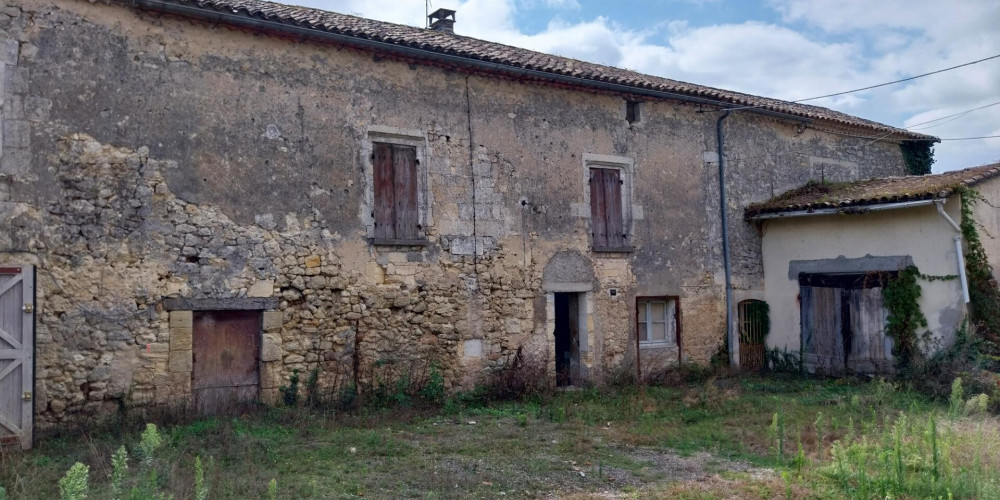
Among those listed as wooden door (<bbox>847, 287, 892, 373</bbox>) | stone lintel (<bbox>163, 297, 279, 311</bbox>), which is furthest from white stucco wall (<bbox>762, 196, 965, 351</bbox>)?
stone lintel (<bbox>163, 297, 279, 311</bbox>)

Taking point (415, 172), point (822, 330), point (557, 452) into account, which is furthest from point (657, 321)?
point (557, 452)

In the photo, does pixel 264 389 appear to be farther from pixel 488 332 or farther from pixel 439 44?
pixel 439 44

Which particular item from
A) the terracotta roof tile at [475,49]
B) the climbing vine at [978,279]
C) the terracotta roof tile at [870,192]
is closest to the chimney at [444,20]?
the terracotta roof tile at [475,49]

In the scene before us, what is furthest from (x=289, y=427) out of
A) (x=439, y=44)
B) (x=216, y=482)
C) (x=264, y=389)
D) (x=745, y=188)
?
(x=745, y=188)

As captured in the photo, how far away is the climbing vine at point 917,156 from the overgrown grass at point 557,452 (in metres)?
8.04

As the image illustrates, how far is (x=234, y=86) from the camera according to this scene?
9.28m

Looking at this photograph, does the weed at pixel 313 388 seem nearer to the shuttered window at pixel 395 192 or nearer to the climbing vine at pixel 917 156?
the shuttered window at pixel 395 192

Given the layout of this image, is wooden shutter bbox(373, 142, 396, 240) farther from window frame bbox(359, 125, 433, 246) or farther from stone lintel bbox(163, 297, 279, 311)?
stone lintel bbox(163, 297, 279, 311)

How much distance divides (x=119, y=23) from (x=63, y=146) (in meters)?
1.48

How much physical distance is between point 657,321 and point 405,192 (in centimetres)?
495

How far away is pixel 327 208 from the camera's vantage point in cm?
984

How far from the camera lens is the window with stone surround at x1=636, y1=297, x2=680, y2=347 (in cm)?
1277

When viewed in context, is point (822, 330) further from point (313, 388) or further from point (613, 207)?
point (313, 388)

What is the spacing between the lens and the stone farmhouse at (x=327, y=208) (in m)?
8.16
